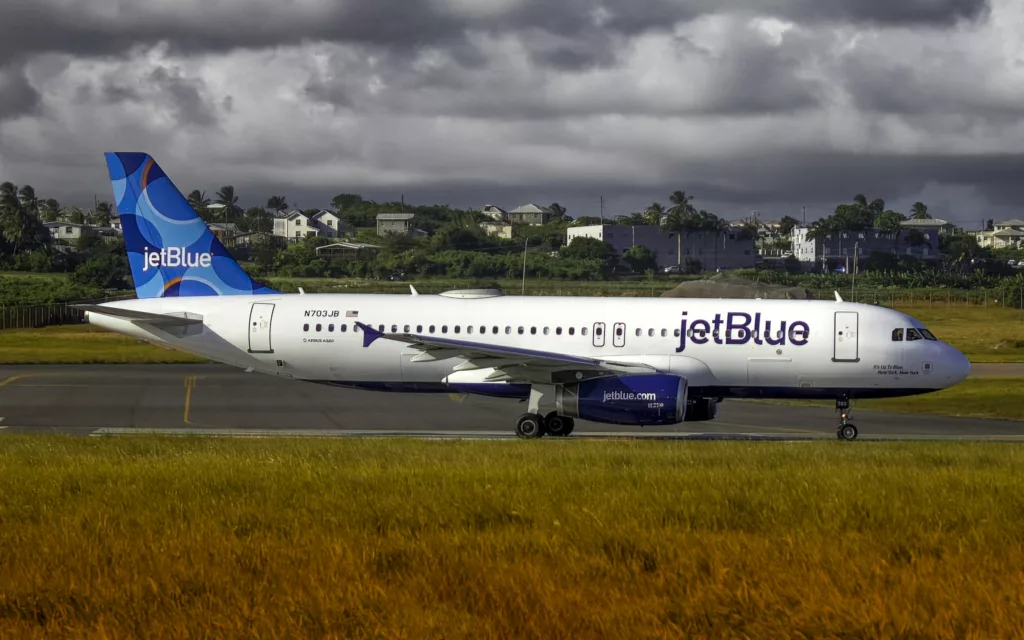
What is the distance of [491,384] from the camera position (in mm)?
29531

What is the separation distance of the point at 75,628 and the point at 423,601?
8.07 ft

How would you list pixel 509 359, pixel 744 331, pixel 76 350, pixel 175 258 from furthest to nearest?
pixel 76 350 → pixel 175 258 → pixel 744 331 → pixel 509 359

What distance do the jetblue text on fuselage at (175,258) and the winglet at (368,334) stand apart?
214 inches

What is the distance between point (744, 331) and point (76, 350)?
43.0 m

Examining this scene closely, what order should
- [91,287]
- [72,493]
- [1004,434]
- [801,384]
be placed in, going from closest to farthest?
[72,493] → [801,384] → [1004,434] → [91,287]

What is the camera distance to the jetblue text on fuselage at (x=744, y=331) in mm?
29312

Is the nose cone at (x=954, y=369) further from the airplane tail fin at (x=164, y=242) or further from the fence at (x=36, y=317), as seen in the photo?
the fence at (x=36, y=317)

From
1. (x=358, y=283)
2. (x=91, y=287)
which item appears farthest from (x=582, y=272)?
(x=91, y=287)

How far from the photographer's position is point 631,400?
27.2m

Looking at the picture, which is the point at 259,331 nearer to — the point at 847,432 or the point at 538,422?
the point at 538,422

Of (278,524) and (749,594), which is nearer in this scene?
(749,594)

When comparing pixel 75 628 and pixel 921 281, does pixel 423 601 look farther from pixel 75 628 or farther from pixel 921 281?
pixel 921 281

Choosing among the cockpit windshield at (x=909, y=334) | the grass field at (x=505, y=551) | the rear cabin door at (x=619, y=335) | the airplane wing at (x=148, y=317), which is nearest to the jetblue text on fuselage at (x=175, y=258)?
the airplane wing at (x=148, y=317)

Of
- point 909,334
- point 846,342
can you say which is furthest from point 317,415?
point 909,334
